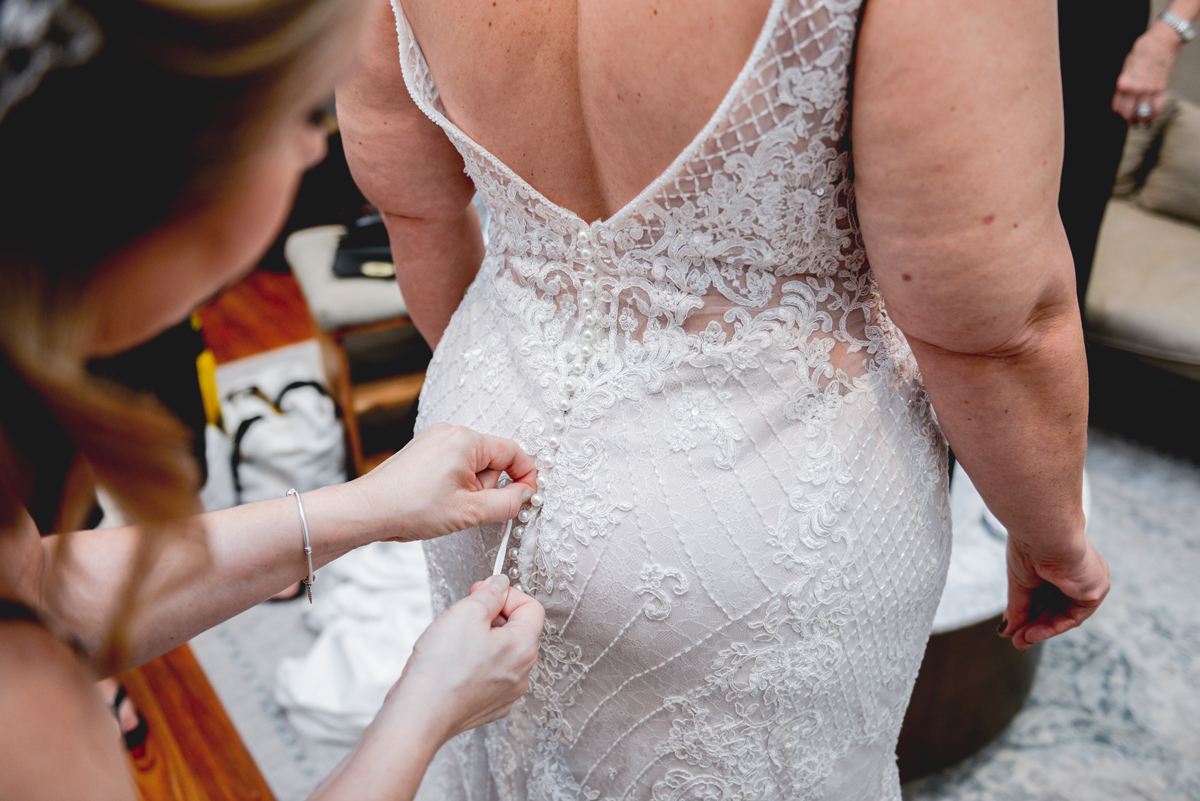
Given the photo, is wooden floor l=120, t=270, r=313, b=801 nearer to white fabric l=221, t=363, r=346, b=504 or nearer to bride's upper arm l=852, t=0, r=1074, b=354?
white fabric l=221, t=363, r=346, b=504

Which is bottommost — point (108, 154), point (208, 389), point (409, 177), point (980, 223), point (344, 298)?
point (208, 389)

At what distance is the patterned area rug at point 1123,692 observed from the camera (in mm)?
1694

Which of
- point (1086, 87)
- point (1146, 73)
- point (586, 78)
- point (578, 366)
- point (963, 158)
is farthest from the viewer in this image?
point (1146, 73)

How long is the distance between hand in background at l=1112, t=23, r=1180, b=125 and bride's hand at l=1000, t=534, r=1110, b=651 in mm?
1771

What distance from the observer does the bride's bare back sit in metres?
0.61

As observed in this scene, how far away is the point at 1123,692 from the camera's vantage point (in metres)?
1.89

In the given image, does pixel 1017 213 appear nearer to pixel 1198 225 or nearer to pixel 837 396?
pixel 837 396

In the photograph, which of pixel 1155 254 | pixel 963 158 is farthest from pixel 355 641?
pixel 1155 254

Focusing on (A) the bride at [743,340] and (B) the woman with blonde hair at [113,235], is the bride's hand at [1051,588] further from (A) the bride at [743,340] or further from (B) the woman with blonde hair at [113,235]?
(B) the woman with blonde hair at [113,235]

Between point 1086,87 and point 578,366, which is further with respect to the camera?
point 1086,87

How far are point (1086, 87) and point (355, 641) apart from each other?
1.96 m

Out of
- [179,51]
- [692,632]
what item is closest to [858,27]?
[179,51]

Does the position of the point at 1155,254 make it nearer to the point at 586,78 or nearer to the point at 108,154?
the point at 586,78

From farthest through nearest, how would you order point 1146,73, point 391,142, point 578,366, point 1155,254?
point 1155,254 → point 1146,73 → point 391,142 → point 578,366
